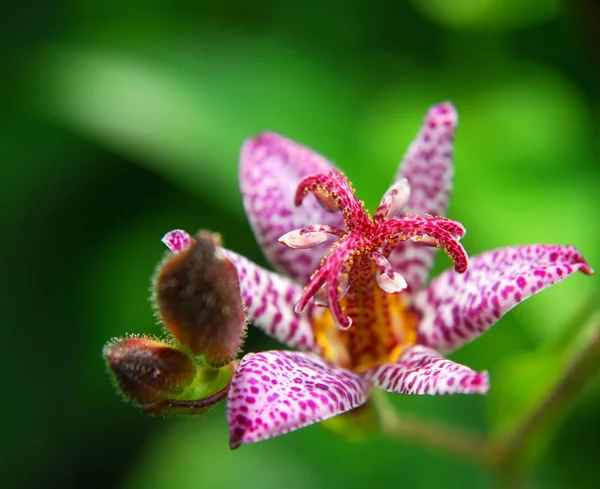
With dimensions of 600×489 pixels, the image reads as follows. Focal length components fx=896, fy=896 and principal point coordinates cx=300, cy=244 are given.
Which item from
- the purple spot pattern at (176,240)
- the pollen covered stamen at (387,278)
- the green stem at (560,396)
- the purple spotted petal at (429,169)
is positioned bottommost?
the green stem at (560,396)

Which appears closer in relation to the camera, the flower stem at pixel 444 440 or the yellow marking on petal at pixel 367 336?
the yellow marking on petal at pixel 367 336

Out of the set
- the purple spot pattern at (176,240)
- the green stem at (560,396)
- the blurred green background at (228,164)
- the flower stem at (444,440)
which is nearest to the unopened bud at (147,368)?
the purple spot pattern at (176,240)

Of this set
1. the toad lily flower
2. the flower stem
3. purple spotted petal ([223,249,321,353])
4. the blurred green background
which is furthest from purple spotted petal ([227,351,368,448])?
the blurred green background

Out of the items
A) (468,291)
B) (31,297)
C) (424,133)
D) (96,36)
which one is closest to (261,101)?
(96,36)

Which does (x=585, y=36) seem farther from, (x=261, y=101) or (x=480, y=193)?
(x=261, y=101)

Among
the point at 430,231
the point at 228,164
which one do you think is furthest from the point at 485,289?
the point at 228,164

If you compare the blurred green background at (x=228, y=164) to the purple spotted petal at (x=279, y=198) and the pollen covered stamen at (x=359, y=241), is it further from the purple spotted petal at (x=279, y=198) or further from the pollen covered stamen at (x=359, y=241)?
the pollen covered stamen at (x=359, y=241)

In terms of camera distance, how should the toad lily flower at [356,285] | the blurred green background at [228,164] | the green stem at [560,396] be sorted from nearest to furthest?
the toad lily flower at [356,285] → the green stem at [560,396] → the blurred green background at [228,164]

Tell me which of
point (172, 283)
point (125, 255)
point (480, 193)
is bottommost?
point (125, 255)
